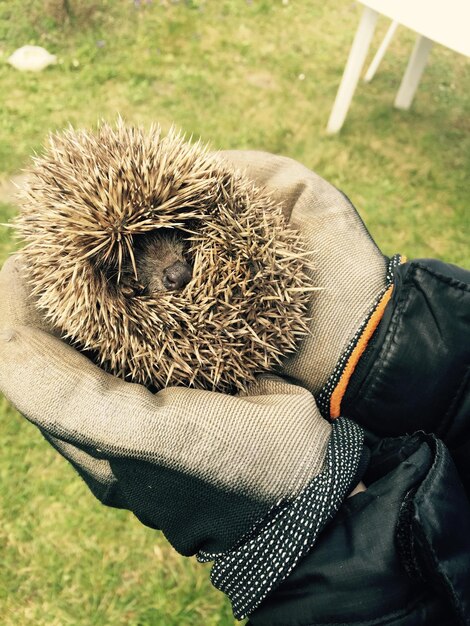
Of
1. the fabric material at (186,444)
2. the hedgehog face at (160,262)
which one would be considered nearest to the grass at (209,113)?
the fabric material at (186,444)

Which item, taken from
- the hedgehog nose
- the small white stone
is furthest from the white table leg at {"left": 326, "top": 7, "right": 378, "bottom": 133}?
the hedgehog nose

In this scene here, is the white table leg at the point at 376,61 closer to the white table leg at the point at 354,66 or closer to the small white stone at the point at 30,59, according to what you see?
the white table leg at the point at 354,66

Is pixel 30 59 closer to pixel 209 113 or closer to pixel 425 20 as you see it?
pixel 209 113

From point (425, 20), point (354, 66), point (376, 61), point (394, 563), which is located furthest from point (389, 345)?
point (376, 61)

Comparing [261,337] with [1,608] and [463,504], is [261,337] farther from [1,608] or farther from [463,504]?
[1,608]

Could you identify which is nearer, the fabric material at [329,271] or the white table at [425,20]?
the fabric material at [329,271]

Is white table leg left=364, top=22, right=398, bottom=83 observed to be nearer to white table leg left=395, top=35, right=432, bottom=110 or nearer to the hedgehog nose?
white table leg left=395, top=35, right=432, bottom=110
